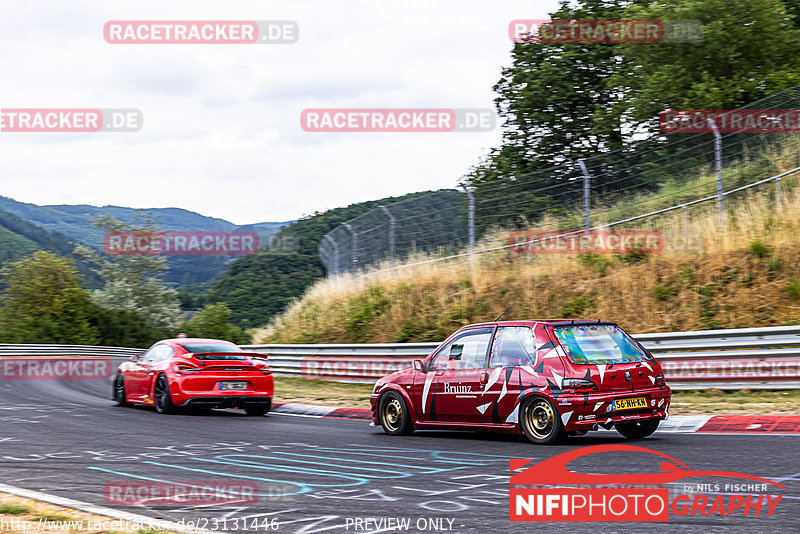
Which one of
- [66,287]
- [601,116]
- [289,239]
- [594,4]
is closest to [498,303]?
[601,116]

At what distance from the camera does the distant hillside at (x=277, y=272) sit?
2508 inches

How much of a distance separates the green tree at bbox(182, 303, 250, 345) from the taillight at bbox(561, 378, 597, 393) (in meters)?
39.1

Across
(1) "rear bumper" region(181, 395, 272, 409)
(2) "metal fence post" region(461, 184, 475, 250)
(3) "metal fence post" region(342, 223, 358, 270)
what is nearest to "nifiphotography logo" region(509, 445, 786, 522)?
(1) "rear bumper" region(181, 395, 272, 409)

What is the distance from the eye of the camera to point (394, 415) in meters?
11.6

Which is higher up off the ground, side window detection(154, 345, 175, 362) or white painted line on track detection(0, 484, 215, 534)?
side window detection(154, 345, 175, 362)

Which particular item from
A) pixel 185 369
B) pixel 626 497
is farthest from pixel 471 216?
pixel 626 497

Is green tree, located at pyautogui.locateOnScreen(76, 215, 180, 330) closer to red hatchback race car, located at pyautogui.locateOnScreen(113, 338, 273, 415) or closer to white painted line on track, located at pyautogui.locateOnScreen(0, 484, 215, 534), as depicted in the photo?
red hatchback race car, located at pyautogui.locateOnScreen(113, 338, 273, 415)

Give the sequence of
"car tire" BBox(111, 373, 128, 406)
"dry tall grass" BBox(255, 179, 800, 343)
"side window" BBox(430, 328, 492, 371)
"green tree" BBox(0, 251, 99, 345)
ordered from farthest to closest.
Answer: "green tree" BBox(0, 251, 99, 345) → "car tire" BBox(111, 373, 128, 406) → "dry tall grass" BBox(255, 179, 800, 343) → "side window" BBox(430, 328, 492, 371)

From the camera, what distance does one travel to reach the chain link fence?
58.4 ft

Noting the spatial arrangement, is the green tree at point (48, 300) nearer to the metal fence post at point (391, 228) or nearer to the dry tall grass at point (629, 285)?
the dry tall grass at point (629, 285)

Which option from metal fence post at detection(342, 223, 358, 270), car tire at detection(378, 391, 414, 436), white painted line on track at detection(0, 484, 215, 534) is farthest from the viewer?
metal fence post at detection(342, 223, 358, 270)

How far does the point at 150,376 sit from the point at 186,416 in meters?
1.27

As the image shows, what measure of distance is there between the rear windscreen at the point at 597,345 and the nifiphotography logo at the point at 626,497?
7.24 feet

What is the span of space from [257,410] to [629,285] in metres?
7.97
